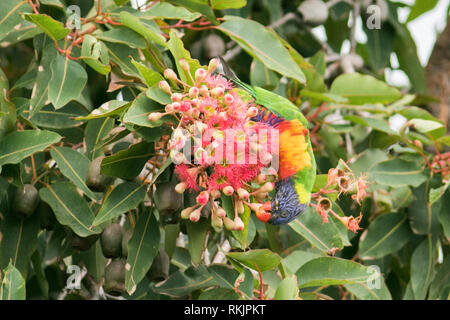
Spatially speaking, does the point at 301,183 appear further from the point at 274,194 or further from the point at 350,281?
the point at 350,281

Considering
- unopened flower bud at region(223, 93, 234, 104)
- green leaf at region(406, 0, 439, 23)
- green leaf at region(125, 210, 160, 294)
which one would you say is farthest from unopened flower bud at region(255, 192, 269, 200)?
green leaf at region(406, 0, 439, 23)

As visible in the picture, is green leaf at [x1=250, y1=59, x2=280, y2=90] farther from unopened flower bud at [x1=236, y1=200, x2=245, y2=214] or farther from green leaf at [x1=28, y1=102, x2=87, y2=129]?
unopened flower bud at [x1=236, y1=200, x2=245, y2=214]

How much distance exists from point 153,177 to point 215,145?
45 centimetres

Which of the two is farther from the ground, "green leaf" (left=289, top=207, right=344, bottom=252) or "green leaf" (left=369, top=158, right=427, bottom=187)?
"green leaf" (left=289, top=207, right=344, bottom=252)

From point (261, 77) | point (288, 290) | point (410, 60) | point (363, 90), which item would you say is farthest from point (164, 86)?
point (410, 60)

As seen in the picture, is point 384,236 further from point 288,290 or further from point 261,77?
point 288,290

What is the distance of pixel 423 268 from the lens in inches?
122

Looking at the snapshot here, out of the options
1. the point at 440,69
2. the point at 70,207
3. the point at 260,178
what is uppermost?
the point at 260,178

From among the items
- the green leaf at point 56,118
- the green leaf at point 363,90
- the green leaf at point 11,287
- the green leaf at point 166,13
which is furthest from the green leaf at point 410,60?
the green leaf at point 11,287

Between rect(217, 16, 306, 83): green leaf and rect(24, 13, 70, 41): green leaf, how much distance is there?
0.68 metres

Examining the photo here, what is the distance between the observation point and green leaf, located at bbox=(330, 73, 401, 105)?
126 inches

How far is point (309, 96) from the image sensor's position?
3279 millimetres
